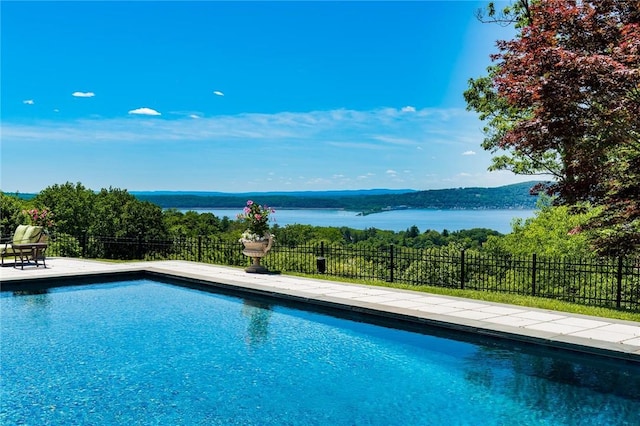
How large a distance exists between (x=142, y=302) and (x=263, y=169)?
42425 mm

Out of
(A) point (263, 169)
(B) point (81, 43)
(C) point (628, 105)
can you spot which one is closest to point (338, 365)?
(C) point (628, 105)

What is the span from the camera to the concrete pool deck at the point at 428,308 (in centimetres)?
664

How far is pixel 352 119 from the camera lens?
140ft

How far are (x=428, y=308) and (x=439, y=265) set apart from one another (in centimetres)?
559

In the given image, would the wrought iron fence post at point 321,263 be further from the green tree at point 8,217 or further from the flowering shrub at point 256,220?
the green tree at point 8,217

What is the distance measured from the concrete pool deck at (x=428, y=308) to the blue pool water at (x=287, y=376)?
0.61 ft

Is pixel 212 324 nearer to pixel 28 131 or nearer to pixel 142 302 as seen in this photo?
pixel 142 302

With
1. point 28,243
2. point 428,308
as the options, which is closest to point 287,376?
point 428,308

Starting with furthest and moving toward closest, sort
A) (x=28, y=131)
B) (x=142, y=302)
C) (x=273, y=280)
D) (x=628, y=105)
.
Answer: (x=28, y=131) → (x=273, y=280) → (x=142, y=302) → (x=628, y=105)

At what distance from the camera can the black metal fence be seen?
34.4 ft

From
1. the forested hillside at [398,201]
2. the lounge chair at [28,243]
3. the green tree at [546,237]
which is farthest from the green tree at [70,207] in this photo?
the green tree at [546,237]

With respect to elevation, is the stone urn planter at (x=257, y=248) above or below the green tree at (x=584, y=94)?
below

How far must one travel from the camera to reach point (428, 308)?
871 centimetres

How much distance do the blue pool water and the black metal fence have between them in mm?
4077
